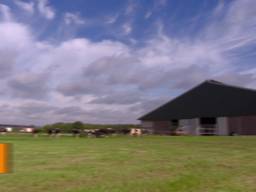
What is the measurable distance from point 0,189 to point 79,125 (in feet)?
262

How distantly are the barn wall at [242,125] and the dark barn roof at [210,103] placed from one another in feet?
2.33

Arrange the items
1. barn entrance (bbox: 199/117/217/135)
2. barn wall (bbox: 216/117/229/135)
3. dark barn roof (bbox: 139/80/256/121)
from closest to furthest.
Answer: dark barn roof (bbox: 139/80/256/121), barn wall (bbox: 216/117/229/135), barn entrance (bbox: 199/117/217/135)

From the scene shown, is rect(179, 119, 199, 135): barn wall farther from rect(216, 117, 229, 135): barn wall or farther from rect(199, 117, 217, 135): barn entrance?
rect(216, 117, 229, 135): barn wall

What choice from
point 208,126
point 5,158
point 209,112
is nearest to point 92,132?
point 209,112

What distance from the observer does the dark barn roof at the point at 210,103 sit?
61906 millimetres

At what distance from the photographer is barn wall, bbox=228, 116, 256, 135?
2291 inches

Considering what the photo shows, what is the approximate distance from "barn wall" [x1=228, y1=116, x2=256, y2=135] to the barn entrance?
3549 mm

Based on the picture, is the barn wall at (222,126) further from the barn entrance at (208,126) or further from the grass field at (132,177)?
the grass field at (132,177)

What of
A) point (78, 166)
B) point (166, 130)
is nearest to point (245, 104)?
point (166, 130)

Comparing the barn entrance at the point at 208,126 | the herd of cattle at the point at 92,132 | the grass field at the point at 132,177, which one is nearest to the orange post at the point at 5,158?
the grass field at the point at 132,177

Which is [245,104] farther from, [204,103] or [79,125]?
[79,125]

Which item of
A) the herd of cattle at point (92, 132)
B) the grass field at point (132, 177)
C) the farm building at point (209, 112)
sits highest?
the farm building at point (209, 112)

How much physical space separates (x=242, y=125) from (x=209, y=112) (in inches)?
302

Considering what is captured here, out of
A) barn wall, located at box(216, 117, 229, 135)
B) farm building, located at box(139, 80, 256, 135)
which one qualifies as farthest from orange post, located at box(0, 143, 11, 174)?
barn wall, located at box(216, 117, 229, 135)
